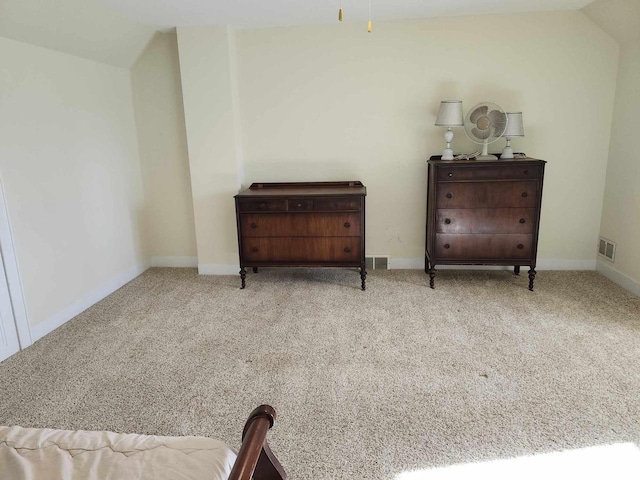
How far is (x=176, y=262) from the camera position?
4262mm

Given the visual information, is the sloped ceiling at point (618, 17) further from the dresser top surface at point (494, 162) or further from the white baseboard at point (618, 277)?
the white baseboard at point (618, 277)

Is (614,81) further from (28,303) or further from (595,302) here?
(28,303)

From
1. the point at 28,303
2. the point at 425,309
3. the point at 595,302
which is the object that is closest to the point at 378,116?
the point at 425,309

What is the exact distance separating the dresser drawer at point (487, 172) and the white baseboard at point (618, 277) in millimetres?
1132

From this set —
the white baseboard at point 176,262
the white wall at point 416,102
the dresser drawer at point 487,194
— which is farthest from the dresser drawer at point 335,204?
the white baseboard at point 176,262

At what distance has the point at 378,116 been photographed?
12.3 ft

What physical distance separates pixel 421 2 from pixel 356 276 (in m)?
2.27

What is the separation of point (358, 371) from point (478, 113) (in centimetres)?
238

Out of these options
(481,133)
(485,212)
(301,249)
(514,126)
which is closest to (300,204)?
(301,249)

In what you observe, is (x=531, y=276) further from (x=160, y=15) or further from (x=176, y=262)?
(x=160, y=15)

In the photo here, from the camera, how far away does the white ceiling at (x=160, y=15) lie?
2676 millimetres

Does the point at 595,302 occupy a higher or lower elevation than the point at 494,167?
lower

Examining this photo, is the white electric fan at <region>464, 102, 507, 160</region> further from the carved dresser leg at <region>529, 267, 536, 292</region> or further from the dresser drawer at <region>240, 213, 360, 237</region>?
the dresser drawer at <region>240, 213, 360, 237</region>

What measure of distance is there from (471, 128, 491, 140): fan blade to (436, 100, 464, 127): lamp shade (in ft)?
0.63
